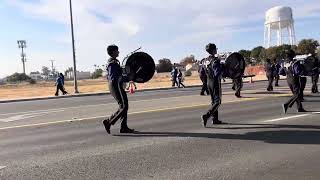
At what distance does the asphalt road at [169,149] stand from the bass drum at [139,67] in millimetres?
1167

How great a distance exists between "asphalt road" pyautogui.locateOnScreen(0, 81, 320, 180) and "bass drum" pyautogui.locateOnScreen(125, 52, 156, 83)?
3.83 feet

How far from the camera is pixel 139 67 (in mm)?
11867

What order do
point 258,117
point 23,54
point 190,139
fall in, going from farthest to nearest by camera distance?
point 23,54, point 258,117, point 190,139

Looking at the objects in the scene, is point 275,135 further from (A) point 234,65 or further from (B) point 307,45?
(B) point 307,45

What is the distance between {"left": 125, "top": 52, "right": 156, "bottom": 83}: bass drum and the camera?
11.6 meters

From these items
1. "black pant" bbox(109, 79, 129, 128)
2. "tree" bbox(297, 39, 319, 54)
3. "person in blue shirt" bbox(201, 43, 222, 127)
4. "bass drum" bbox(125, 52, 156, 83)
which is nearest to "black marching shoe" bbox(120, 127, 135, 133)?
"black pant" bbox(109, 79, 129, 128)

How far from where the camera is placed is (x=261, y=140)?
10.1 m

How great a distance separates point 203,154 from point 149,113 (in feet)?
23.2

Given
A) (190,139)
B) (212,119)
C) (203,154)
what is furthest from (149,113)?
(203,154)

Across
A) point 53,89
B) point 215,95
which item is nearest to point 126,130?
point 215,95

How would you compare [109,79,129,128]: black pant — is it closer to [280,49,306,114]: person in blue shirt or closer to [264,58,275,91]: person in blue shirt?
[280,49,306,114]: person in blue shirt

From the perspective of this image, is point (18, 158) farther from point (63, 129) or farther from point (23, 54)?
point (23, 54)

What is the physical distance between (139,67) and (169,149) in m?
2.91

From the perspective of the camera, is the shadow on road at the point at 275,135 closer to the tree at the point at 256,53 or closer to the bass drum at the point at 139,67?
the bass drum at the point at 139,67
